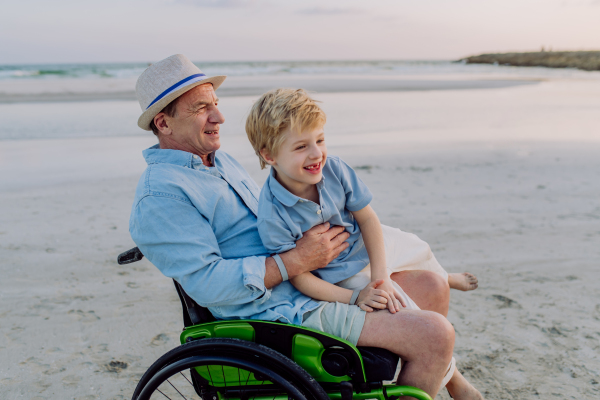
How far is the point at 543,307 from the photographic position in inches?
122

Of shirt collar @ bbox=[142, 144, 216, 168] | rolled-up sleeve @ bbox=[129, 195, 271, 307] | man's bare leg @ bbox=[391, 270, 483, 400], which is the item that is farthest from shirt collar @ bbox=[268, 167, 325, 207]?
man's bare leg @ bbox=[391, 270, 483, 400]

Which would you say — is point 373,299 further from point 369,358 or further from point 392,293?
point 369,358

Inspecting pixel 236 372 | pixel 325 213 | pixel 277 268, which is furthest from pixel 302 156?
pixel 236 372

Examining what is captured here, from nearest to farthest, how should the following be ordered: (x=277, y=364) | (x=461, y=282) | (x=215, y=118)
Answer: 1. (x=277, y=364)
2. (x=215, y=118)
3. (x=461, y=282)

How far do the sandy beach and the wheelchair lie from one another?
95cm

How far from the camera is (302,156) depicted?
166 centimetres

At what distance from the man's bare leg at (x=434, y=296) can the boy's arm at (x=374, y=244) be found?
0.84 ft

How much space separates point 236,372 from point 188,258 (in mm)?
430

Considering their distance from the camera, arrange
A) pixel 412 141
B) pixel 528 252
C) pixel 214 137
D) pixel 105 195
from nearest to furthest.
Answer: pixel 214 137 < pixel 528 252 < pixel 105 195 < pixel 412 141

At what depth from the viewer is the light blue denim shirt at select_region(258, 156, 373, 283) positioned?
1.73 meters

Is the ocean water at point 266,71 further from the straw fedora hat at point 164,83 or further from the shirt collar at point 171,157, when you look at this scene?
the shirt collar at point 171,157

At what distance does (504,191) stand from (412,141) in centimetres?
305

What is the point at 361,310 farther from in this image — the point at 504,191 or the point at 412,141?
the point at 412,141

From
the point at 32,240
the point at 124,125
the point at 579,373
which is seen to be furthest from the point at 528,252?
the point at 124,125
